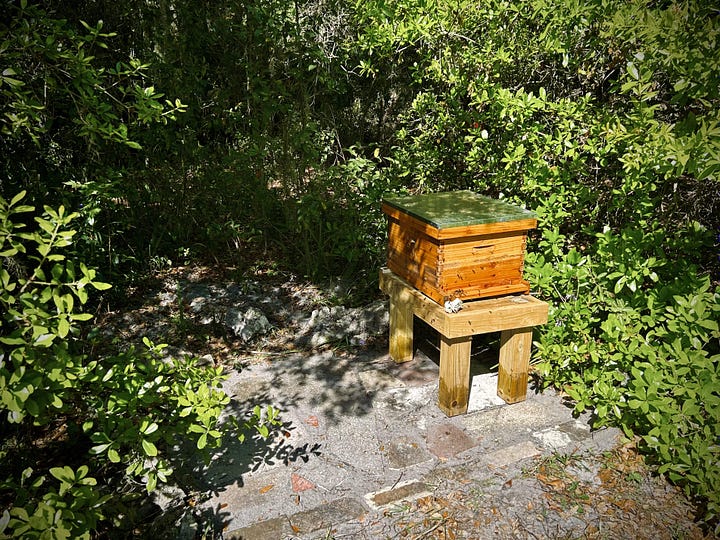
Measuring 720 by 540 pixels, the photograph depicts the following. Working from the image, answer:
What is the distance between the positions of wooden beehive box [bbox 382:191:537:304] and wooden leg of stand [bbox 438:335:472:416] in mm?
291

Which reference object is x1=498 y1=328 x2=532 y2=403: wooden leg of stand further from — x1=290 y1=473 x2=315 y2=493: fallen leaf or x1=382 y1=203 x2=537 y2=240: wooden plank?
x1=290 y1=473 x2=315 y2=493: fallen leaf

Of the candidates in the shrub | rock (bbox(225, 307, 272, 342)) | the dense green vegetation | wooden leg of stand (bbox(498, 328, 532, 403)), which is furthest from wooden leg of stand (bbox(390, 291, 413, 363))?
the shrub

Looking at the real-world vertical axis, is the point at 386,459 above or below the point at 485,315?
below

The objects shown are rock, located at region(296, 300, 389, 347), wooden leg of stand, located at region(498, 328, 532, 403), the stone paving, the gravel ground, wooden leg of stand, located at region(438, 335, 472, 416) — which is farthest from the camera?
rock, located at region(296, 300, 389, 347)

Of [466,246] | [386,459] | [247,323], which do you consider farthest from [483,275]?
[247,323]

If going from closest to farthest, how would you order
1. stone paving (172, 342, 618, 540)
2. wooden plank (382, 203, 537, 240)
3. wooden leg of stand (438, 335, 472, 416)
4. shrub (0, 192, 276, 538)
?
shrub (0, 192, 276, 538) → stone paving (172, 342, 618, 540) → wooden plank (382, 203, 537, 240) → wooden leg of stand (438, 335, 472, 416)

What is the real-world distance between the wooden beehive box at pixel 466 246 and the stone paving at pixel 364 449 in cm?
80

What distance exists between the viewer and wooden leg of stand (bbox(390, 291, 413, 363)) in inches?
163

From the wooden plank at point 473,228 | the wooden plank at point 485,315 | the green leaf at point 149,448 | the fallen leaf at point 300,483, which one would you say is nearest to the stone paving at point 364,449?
the fallen leaf at point 300,483

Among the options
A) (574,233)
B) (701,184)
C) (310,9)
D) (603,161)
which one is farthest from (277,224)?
(701,184)

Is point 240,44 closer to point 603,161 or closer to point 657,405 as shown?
point 603,161

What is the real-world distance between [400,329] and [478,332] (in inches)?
36.0

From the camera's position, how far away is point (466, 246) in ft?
11.1

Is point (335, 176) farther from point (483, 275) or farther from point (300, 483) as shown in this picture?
point (300, 483)
